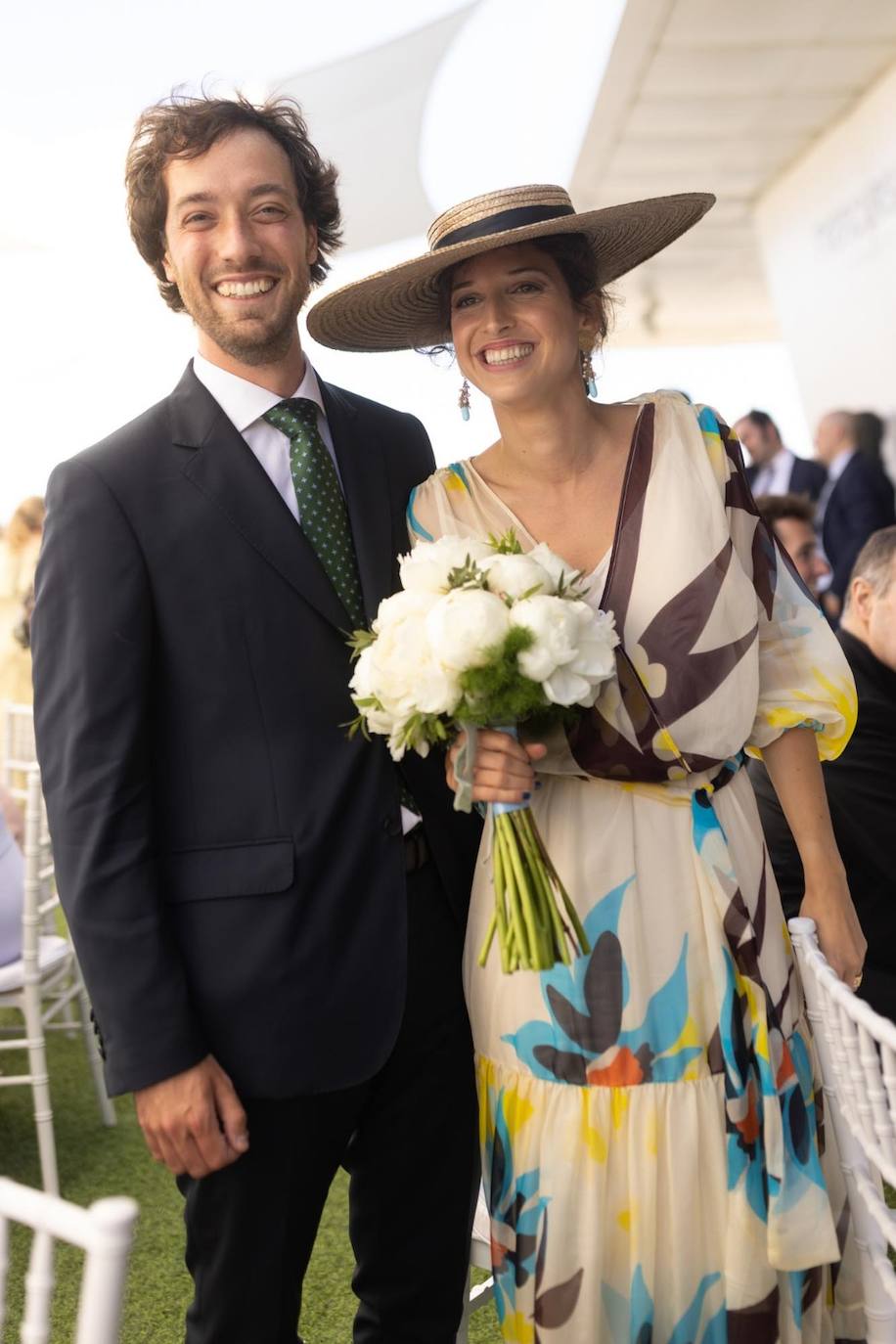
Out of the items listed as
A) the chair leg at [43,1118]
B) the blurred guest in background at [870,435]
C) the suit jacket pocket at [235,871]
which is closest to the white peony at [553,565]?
the suit jacket pocket at [235,871]

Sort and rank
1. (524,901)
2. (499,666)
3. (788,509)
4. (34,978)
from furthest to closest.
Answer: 1. (788,509)
2. (34,978)
3. (524,901)
4. (499,666)

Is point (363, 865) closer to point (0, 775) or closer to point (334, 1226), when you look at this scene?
point (334, 1226)

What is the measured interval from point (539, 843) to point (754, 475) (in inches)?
286

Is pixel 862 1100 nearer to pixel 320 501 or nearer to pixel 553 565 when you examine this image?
pixel 553 565

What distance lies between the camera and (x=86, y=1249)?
0.96 meters

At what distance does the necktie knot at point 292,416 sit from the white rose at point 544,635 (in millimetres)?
552

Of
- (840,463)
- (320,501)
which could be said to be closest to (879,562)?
(320,501)

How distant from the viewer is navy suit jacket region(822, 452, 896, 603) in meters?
7.85

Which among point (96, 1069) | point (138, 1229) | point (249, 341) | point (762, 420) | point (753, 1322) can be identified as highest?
point (762, 420)

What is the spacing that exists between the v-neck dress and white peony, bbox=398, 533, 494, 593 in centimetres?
25

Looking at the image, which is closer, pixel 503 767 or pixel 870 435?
pixel 503 767

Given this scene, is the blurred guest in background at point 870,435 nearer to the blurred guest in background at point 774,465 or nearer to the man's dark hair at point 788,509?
the blurred guest in background at point 774,465

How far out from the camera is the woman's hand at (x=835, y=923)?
196 centimetres

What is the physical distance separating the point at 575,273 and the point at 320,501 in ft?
1.99
